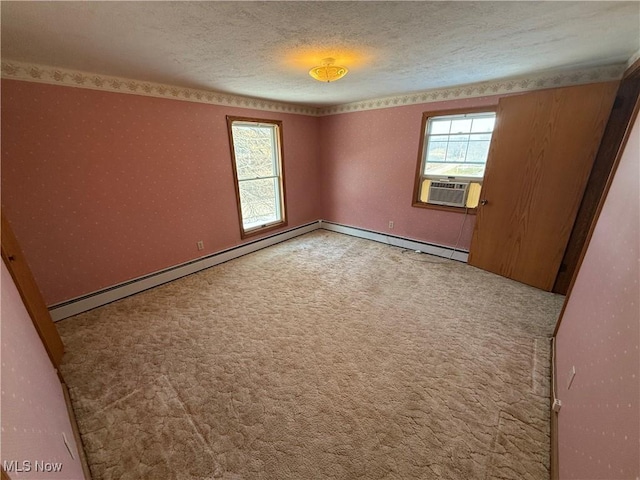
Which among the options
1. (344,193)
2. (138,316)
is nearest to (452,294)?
(344,193)

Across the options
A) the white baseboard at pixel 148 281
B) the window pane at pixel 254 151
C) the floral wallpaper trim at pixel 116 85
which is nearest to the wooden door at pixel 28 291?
the white baseboard at pixel 148 281

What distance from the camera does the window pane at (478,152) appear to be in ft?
9.84

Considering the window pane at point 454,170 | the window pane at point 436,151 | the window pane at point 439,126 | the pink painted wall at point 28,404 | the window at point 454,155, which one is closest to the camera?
the pink painted wall at point 28,404

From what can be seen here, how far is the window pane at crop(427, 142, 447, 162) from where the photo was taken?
3.33m

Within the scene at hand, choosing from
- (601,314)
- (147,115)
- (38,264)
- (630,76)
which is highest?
(630,76)

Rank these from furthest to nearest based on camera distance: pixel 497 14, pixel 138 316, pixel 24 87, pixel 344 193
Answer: pixel 344 193, pixel 138 316, pixel 24 87, pixel 497 14

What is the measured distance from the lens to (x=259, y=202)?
3.96 metres

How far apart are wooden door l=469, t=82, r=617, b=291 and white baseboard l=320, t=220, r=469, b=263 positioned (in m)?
0.39

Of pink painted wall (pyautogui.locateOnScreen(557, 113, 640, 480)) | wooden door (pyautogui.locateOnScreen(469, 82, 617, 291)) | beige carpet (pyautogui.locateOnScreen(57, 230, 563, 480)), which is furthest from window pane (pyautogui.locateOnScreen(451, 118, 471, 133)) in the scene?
pink painted wall (pyautogui.locateOnScreen(557, 113, 640, 480))

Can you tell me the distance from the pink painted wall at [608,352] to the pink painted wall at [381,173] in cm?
197

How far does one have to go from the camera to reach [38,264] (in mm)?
2184

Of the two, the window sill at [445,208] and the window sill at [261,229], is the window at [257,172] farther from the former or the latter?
the window sill at [445,208]

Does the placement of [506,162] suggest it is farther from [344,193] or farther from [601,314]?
[344,193]

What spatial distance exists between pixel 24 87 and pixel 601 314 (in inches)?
156
